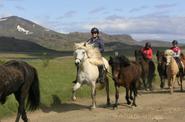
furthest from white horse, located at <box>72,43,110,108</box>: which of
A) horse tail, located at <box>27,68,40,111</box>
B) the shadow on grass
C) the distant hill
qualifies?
the distant hill

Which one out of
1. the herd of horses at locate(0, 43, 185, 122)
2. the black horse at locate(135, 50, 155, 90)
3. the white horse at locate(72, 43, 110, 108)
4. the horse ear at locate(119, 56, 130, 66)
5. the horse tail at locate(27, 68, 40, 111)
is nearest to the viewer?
the herd of horses at locate(0, 43, 185, 122)

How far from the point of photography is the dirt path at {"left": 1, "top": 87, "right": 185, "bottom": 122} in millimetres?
14453

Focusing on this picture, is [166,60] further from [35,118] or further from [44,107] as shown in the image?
[35,118]

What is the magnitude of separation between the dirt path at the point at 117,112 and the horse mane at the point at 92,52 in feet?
5.46

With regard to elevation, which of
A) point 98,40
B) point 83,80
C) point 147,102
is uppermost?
point 98,40

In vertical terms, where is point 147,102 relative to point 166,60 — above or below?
below

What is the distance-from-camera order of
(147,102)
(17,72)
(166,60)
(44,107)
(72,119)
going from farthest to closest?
(166,60)
(147,102)
(44,107)
(72,119)
(17,72)

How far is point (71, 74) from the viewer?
81.1 feet

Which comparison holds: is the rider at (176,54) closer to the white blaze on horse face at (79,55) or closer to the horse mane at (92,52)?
the horse mane at (92,52)

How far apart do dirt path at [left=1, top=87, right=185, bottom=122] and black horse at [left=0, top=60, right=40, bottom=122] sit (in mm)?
952

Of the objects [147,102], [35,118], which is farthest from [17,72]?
[147,102]

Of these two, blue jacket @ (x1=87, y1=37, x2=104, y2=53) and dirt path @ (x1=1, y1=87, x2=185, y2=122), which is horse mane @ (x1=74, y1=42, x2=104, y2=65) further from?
dirt path @ (x1=1, y1=87, x2=185, y2=122)

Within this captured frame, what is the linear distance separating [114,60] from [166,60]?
5.97 m

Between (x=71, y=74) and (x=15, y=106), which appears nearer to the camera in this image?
(x=15, y=106)
